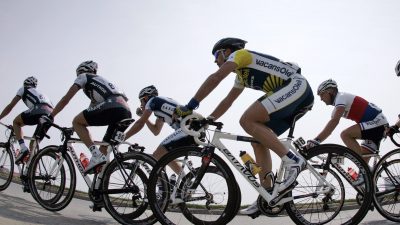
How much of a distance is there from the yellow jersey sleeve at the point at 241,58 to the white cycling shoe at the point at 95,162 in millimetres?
2629

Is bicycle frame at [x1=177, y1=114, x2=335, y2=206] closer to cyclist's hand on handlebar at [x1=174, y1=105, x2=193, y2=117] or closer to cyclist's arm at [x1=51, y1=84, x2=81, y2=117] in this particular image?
cyclist's hand on handlebar at [x1=174, y1=105, x2=193, y2=117]

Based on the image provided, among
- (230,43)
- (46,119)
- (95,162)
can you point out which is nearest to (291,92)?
(230,43)

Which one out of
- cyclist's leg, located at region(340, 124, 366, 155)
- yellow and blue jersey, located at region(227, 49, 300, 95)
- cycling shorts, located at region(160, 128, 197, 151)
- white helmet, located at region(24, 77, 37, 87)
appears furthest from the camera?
white helmet, located at region(24, 77, 37, 87)

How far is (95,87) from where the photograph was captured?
A: 262 inches

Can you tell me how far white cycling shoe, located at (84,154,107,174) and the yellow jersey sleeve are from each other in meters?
2.63

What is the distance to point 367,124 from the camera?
6949mm

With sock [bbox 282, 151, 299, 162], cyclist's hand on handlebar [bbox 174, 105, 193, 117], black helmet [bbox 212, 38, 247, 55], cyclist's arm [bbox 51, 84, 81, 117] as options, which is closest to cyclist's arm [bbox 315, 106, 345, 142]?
sock [bbox 282, 151, 299, 162]

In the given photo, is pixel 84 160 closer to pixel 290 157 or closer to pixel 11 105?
pixel 290 157

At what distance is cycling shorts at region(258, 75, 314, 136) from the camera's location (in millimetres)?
4676

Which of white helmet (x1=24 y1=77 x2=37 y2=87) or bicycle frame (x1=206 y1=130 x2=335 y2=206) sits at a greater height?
white helmet (x1=24 y1=77 x2=37 y2=87)

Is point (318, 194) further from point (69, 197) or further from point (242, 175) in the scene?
point (69, 197)

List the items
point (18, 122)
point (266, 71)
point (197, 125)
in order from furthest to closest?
point (18, 122) → point (266, 71) → point (197, 125)

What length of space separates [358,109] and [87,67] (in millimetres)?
4897

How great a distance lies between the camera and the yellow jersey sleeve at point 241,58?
4612 millimetres
